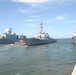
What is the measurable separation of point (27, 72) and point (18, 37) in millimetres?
149470

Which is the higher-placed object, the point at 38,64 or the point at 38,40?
the point at 38,40

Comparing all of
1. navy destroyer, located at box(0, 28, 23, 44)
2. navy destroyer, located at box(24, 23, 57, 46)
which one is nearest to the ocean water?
navy destroyer, located at box(24, 23, 57, 46)

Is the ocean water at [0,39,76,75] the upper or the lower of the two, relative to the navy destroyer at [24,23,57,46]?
lower

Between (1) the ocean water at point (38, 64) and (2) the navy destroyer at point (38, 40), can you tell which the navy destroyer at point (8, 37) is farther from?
(1) the ocean water at point (38, 64)

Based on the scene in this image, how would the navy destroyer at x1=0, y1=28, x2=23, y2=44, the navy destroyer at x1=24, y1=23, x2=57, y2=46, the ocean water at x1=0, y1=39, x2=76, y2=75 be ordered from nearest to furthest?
the ocean water at x1=0, y1=39, x2=76, y2=75, the navy destroyer at x1=24, y1=23, x2=57, y2=46, the navy destroyer at x1=0, y1=28, x2=23, y2=44

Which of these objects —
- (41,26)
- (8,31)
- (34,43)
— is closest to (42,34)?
(41,26)

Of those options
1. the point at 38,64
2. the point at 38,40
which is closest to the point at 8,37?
the point at 38,40

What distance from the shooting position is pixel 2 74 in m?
28.0

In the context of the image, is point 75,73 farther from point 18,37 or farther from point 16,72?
point 18,37

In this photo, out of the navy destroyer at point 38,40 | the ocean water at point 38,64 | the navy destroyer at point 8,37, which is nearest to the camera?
the ocean water at point 38,64

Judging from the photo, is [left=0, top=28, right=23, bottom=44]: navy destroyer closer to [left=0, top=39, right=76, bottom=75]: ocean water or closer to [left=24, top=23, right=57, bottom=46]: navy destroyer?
[left=24, top=23, right=57, bottom=46]: navy destroyer

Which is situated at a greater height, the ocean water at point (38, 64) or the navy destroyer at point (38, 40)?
the navy destroyer at point (38, 40)

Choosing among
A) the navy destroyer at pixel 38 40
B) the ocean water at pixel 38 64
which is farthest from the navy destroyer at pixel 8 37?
the ocean water at pixel 38 64

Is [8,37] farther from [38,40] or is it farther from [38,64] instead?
[38,64]
